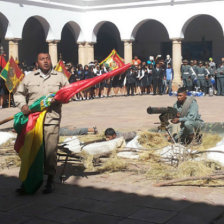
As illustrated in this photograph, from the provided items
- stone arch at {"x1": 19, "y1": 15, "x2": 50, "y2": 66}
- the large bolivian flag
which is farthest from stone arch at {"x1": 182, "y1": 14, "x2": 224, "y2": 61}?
the large bolivian flag

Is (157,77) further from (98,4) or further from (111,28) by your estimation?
(111,28)

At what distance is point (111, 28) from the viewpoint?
2712 centimetres

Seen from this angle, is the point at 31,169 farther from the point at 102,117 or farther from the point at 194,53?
the point at 194,53

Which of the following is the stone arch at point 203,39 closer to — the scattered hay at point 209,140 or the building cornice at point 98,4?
the building cornice at point 98,4

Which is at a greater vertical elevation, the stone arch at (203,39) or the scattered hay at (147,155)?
the stone arch at (203,39)

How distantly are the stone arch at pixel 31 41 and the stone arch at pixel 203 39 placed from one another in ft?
26.0

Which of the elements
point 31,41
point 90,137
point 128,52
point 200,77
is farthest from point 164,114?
point 31,41

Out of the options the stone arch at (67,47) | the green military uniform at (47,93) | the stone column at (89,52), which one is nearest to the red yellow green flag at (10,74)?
the stone column at (89,52)

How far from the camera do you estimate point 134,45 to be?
27.0 meters

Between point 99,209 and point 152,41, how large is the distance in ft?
75.1

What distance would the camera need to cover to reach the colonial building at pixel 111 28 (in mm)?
20250

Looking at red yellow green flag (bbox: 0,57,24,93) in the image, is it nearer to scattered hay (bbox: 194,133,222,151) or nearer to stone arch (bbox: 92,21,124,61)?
scattered hay (bbox: 194,133,222,151)

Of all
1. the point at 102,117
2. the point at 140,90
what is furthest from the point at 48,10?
the point at 102,117

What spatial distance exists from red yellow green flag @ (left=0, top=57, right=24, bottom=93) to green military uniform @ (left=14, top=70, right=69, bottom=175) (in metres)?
9.74
